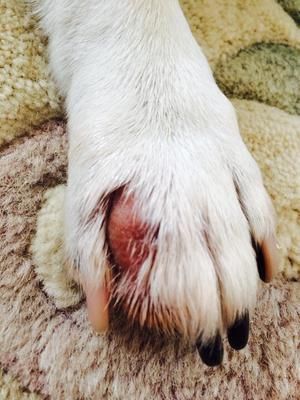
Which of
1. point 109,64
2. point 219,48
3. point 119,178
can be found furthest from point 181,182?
point 219,48

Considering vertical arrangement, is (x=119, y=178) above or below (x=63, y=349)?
above

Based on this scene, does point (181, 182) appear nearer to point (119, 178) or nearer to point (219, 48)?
point (119, 178)

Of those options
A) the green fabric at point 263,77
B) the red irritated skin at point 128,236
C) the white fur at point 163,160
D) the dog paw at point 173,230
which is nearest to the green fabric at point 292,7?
the green fabric at point 263,77

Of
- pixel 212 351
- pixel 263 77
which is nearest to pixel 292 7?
pixel 263 77

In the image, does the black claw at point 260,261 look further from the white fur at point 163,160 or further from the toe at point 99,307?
the toe at point 99,307

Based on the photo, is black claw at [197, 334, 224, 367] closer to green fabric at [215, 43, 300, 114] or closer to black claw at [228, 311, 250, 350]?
black claw at [228, 311, 250, 350]
